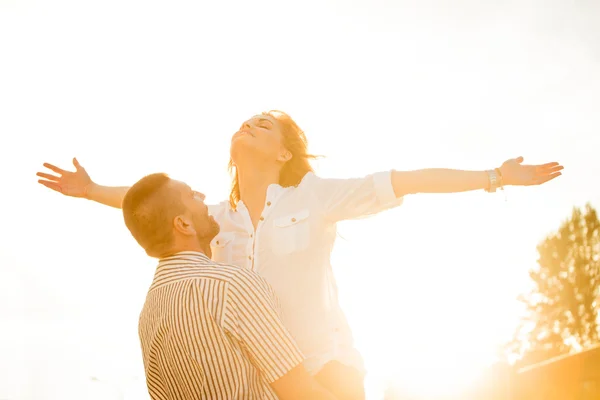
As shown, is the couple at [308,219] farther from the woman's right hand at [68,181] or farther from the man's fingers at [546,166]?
the woman's right hand at [68,181]

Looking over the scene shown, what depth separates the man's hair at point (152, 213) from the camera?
132 inches

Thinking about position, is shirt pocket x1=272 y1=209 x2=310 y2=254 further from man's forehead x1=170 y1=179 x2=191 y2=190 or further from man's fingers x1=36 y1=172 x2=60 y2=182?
man's fingers x1=36 y1=172 x2=60 y2=182

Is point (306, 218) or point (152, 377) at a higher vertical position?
point (306, 218)

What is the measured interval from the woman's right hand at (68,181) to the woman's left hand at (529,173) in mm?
3651

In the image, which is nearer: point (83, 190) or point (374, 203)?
point (374, 203)

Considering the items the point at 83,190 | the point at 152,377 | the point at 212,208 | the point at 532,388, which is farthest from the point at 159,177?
the point at 532,388

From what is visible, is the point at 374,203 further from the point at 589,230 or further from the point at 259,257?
the point at 589,230

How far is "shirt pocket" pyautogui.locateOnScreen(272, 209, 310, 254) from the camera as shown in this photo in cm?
419

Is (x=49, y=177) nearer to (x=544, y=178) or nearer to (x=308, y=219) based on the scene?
(x=308, y=219)

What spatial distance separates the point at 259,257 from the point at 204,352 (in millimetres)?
1423

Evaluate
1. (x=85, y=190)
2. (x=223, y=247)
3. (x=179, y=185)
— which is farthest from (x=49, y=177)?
(x=179, y=185)

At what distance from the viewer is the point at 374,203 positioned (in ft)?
13.4

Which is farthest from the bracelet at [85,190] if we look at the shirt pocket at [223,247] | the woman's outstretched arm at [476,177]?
the woman's outstretched arm at [476,177]

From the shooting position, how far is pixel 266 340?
2.92 metres
